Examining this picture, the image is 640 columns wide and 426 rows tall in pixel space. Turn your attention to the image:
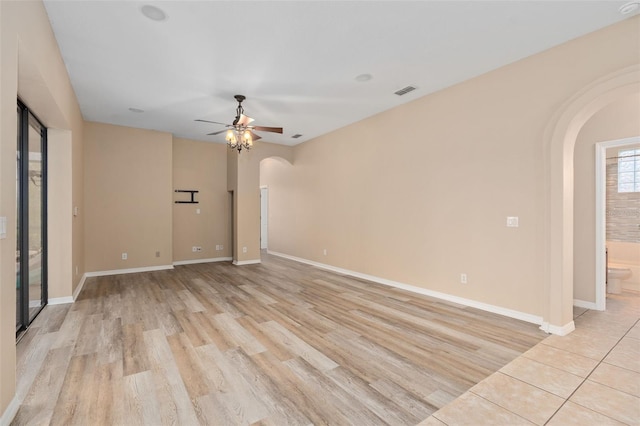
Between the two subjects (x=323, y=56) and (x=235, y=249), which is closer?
(x=323, y=56)

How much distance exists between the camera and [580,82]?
3.04 m

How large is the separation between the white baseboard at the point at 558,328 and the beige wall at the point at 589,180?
1133mm

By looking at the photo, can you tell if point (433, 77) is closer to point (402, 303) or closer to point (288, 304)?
point (402, 303)

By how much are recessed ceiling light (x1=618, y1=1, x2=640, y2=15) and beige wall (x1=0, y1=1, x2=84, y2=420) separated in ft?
15.0

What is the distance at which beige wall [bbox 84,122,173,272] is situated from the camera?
5.90 m

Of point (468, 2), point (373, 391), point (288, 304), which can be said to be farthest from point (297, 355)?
point (468, 2)

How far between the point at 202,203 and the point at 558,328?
7.15 m

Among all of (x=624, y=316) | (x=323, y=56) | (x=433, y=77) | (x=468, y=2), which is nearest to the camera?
(x=468, y=2)

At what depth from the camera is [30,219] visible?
348 cm

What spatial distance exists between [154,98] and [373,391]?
4.91 m

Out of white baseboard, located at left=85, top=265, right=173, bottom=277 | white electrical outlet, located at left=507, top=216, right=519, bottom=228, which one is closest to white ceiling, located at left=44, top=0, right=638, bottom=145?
white electrical outlet, located at left=507, top=216, right=519, bottom=228

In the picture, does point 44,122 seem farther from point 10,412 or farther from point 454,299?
point 454,299

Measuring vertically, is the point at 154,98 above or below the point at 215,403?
above

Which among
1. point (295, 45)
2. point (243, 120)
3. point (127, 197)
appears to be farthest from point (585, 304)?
point (127, 197)
